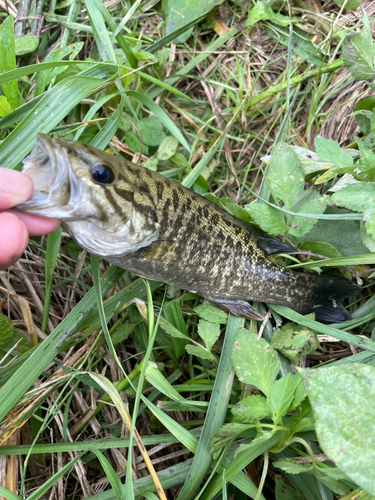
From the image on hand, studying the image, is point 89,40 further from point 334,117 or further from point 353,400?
point 353,400

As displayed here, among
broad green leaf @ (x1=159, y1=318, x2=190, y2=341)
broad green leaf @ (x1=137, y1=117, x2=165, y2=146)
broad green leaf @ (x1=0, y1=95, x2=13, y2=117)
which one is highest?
broad green leaf @ (x1=0, y1=95, x2=13, y2=117)

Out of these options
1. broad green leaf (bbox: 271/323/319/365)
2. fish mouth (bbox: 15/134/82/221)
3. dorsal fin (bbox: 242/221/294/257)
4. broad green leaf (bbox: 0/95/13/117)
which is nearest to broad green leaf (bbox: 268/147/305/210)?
dorsal fin (bbox: 242/221/294/257)

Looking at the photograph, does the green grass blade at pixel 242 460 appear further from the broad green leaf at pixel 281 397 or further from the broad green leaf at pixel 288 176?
the broad green leaf at pixel 288 176

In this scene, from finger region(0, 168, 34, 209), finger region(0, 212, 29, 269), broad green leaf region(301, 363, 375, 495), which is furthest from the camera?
finger region(0, 212, 29, 269)

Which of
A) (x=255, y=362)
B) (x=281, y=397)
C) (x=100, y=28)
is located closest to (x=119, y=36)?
(x=100, y=28)

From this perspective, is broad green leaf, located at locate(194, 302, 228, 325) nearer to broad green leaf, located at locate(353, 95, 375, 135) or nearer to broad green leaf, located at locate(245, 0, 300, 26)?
broad green leaf, located at locate(353, 95, 375, 135)

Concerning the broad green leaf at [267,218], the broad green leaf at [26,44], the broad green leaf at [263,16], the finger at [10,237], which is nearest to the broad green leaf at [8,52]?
the broad green leaf at [26,44]

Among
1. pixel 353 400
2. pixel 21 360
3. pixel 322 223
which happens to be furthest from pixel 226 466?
pixel 322 223

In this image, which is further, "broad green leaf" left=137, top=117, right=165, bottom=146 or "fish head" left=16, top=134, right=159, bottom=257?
"broad green leaf" left=137, top=117, right=165, bottom=146
